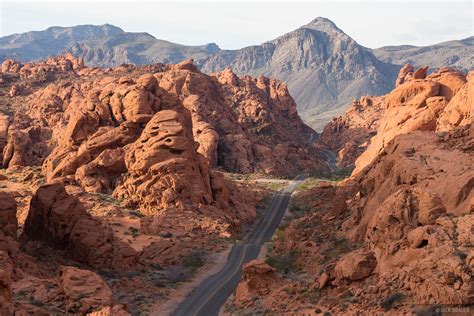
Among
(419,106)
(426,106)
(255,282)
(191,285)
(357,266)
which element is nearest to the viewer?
(357,266)

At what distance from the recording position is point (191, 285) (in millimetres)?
39125

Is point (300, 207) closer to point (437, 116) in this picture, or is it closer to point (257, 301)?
point (437, 116)

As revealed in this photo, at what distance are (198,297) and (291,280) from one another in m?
Result: 7.15

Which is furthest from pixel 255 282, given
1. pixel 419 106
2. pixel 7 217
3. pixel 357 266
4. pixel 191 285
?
pixel 419 106

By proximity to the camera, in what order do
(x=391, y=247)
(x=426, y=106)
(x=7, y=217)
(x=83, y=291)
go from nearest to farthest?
(x=83, y=291) → (x=391, y=247) → (x=7, y=217) → (x=426, y=106)

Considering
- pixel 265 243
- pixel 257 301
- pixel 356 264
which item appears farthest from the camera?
pixel 265 243

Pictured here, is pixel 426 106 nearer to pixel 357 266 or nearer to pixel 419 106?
pixel 419 106

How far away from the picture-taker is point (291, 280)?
111ft

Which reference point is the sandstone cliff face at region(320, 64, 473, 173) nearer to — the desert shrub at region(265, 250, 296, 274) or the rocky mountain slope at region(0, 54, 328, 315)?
the desert shrub at region(265, 250, 296, 274)

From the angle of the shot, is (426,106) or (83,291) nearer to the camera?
(83,291)

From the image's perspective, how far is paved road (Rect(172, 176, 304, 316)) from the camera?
109 feet

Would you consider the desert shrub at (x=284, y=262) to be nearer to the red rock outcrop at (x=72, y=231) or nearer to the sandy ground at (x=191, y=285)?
the sandy ground at (x=191, y=285)

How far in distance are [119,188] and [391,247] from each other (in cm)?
4135

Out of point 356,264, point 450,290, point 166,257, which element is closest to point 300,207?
point 166,257
